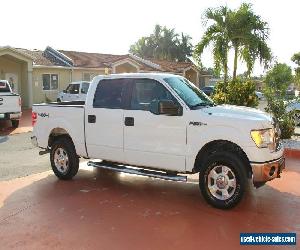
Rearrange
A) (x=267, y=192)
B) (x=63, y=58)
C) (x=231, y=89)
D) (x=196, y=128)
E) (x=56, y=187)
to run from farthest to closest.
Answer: (x=63, y=58) → (x=231, y=89) → (x=56, y=187) → (x=267, y=192) → (x=196, y=128)

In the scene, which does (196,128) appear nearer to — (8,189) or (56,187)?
(56,187)

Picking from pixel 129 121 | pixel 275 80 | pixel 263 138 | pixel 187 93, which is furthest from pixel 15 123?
pixel 263 138

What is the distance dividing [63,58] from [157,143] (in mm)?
27648

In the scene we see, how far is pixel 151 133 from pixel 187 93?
953mm

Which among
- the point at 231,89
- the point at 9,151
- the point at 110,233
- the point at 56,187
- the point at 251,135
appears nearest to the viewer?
the point at 110,233

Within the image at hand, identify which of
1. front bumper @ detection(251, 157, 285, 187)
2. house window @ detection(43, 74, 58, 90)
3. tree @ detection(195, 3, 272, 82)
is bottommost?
front bumper @ detection(251, 157, 285, 187)

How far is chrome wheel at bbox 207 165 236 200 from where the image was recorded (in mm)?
6012

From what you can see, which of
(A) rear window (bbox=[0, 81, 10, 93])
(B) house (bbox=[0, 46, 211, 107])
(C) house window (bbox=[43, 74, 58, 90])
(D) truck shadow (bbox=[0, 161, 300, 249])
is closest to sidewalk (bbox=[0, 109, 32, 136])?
(A) rear window (bbox=[0, 81, 10, 93])

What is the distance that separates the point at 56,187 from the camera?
7461 mm

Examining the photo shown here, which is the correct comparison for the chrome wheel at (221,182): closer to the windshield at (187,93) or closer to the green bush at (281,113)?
the windshield at (187,93)

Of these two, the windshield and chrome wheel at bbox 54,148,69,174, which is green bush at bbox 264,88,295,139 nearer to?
the windshield

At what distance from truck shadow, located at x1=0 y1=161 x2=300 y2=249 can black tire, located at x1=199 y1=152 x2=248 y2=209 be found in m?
0.17

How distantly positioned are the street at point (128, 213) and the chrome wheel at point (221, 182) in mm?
259

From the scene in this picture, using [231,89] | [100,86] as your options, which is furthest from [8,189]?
[231,89]
